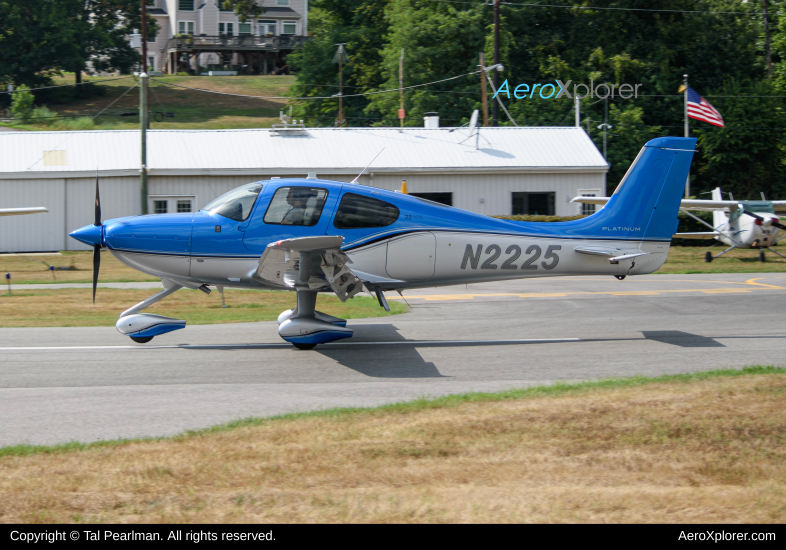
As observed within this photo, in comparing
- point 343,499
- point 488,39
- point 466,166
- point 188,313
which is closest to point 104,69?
point 488,39

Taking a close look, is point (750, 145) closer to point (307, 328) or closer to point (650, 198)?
point (650, 198)

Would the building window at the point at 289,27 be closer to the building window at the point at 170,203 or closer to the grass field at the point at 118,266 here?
the building window at the point at 170,203

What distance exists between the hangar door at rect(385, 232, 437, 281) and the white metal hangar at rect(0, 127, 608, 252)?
17795 millimetres

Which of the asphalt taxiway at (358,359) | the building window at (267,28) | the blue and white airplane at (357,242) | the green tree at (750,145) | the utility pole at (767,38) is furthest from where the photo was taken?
the building window at (267,28)

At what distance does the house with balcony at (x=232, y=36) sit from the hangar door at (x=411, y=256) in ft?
254

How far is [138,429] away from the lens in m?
7.05

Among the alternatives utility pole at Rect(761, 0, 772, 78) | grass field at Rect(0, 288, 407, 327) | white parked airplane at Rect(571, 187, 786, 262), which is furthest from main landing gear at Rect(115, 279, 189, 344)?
utility pole at Rect(761, 0, 772, 78)

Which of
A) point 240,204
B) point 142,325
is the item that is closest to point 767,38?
point 240,204

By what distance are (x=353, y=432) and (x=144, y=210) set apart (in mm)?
23133

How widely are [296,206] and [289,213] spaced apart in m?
0.15

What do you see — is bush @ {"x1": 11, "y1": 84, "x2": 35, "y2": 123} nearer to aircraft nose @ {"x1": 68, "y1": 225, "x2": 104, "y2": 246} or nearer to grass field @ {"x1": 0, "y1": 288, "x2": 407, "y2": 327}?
grass field @ {"x1": 0, "y1": 288, "x2": 407, "y2": 327}

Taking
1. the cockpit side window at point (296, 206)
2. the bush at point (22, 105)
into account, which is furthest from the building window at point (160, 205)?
the bush at point (22, 105)

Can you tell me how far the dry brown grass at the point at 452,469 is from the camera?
195 inches

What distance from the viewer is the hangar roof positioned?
28.5 meters
